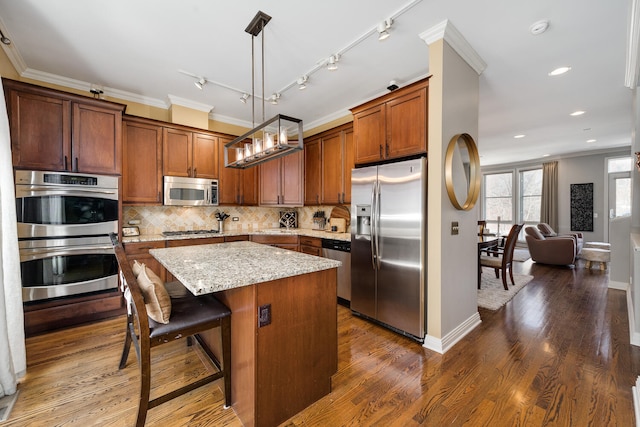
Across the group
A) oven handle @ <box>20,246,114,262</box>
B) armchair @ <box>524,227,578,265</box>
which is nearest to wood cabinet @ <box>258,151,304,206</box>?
oven handle @ <box>20,246,114,262</box>

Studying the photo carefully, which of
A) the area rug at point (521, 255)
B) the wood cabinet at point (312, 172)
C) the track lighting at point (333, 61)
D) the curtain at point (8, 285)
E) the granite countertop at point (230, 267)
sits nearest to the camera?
the granite countertop at point (230, 267)

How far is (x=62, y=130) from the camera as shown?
9.12ft

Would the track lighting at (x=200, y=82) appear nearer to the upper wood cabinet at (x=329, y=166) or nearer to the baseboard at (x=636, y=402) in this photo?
the upper wood cabinet at (x=329, y=166)

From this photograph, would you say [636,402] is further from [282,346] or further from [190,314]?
[190,314]

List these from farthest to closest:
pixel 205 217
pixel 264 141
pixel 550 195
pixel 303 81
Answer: pixel 550 195 → pixel 205 217 → pixel 303 81 → pixel 264 141

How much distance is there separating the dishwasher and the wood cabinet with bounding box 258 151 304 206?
48.6 inches

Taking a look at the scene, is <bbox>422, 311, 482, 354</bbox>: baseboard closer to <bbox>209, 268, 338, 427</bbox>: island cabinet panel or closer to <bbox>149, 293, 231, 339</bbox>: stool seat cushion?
<bbox>209, 268, 338, 427</bbox>: island cabinet panel

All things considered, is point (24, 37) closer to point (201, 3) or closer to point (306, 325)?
point (201, 3)

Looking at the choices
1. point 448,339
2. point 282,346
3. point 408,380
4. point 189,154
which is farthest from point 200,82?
point 448,339

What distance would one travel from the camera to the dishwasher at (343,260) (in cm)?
338

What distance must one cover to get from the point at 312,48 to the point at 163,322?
268 cm

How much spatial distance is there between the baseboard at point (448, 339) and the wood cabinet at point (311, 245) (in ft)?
5.86

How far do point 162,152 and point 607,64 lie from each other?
5.48m

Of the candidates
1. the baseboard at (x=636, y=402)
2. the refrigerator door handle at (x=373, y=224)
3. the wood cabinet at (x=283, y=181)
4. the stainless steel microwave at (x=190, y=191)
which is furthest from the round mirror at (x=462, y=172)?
the stainless steel microwave at (x=190, y=191)
